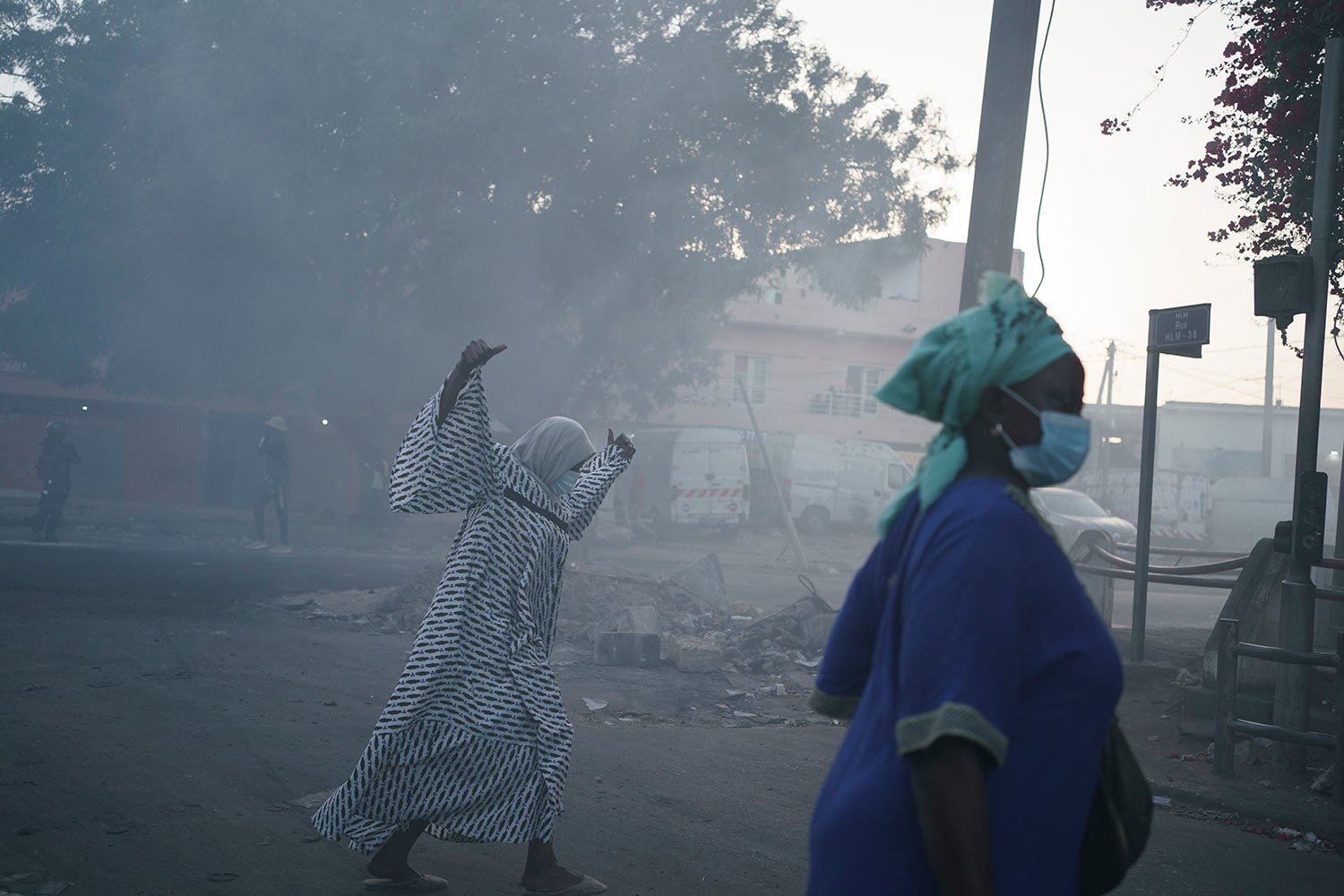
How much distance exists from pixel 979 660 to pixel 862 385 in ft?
129

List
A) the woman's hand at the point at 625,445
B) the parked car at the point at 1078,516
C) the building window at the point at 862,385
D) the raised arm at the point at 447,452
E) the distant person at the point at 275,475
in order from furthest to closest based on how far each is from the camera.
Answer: the building window at the point at 862,385
the parked car at the point at 1078,516
the distant person at the point at 275,475
the woman's hand at the point at 625,445
the raised arm at the point at 447,452

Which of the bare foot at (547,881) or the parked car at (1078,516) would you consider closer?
the bare foot at (547,881)

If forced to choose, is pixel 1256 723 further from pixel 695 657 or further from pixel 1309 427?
pixel 695 657

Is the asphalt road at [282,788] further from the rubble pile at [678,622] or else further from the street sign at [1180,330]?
the street sign at [1180,330]

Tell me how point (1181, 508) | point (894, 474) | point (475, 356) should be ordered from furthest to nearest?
point (1181, 508) → point (894, 474) → point (475, 356)

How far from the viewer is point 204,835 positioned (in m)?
4.53

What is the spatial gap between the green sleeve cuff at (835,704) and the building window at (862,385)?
37.8 metres

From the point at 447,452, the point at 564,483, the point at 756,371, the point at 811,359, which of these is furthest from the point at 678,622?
the point at 811,359

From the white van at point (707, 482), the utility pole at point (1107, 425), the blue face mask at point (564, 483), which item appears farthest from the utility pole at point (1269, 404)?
the blue face mask at point (564, 483)

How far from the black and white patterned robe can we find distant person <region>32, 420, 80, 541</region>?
14866mm

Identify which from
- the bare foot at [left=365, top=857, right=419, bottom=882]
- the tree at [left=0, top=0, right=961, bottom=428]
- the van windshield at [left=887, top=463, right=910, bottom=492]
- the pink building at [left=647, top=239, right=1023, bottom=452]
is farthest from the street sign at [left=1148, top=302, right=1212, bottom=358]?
the pink building at [left=647, top=239, right=1023, bottom=452]

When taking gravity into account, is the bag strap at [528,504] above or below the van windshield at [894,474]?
above

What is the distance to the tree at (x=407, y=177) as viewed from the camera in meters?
19.2

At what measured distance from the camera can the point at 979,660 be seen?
153cm
